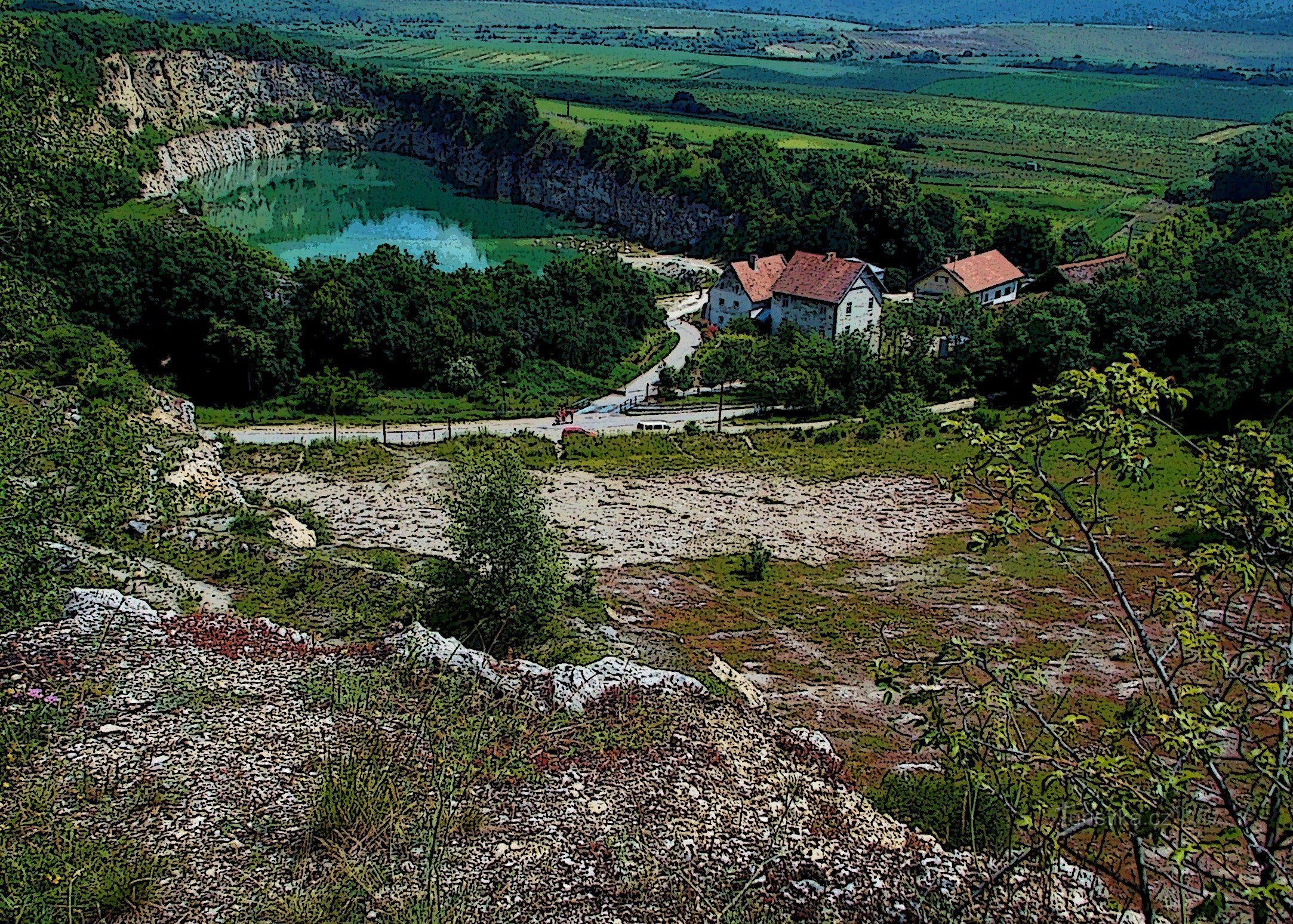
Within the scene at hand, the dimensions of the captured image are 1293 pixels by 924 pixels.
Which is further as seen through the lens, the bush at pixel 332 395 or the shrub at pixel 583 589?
A: the bush at pixel 332 395

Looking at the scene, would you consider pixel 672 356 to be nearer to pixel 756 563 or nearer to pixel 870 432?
pixel 870 432

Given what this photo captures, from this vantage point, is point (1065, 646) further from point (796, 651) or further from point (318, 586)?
point (318, 586)

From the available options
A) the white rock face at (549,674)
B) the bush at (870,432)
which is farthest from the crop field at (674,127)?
the white rock face at (549,674)

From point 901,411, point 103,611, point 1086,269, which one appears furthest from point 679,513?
point 1086,269

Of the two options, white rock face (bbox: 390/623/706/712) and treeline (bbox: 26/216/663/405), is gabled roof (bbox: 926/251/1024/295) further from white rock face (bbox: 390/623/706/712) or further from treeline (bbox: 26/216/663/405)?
white rock face (bbox: 390/623/706/712)

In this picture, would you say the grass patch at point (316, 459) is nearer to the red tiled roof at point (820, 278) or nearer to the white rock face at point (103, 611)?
the white rock face at point (103, 611)

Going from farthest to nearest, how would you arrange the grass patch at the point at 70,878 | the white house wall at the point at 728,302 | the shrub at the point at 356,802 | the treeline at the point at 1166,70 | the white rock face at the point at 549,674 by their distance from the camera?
the treeline at the point at 1166,70 → the white house wall at the point at 728,302 → the white rock face at the point at 549,674 → the shrub at the point at 356,802 → the grass patch at the point at 70,878
